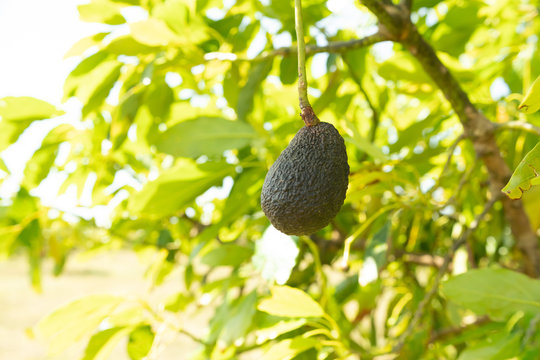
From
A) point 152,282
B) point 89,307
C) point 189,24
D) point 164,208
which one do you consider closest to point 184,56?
point 189,24

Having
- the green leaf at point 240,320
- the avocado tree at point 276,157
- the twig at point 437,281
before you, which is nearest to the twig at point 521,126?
the avocado tree at point 276,157

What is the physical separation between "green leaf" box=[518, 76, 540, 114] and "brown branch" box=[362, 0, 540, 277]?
0.17 metres

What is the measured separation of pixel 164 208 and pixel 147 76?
0.47 feet

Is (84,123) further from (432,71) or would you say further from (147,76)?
(432,71)

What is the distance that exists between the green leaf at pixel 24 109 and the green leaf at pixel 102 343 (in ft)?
0.97

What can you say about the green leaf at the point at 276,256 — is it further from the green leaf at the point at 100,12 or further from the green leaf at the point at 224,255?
the green leaf at the point at 100,12

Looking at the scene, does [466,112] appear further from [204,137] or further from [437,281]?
[204,137]

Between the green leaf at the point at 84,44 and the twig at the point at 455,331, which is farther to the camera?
the twig at the point at 455,331

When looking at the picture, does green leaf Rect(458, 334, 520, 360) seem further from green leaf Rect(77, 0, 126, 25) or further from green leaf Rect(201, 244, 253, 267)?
green leaf Rect(77, 0, 126, 25)

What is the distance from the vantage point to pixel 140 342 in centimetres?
57

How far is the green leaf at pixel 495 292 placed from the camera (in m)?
0.46

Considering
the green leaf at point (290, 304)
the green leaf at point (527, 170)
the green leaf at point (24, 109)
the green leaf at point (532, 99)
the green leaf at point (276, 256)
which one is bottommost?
the green leaf at point (290, 304)

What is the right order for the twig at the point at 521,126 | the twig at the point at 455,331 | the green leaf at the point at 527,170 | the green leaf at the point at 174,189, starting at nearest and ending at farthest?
the green leaf at the point at 527,170
the twig at the point at 521,126
the green leaf at the point at 174,189
the twig at the point at 455,331

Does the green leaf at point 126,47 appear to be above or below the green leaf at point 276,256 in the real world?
above
